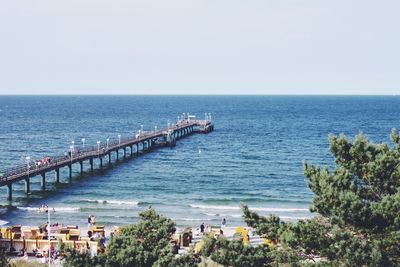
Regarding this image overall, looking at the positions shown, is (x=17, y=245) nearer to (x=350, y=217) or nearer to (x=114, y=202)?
(x=114, y=202)

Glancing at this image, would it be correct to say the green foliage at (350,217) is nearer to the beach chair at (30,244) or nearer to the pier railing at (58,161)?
the beach chair at (30,244)

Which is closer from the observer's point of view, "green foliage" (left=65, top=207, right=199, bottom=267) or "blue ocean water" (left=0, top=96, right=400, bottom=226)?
"green foliage" (left=65, top=207, right=199, bottom=267)

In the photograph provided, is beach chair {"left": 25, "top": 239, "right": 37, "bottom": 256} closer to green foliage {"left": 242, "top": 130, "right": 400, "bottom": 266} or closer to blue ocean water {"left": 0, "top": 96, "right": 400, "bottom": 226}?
blue ocean water {"left": 0, "top": 96, "right": 400, "bottom": 226}

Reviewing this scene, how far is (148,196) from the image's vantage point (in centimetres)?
4309

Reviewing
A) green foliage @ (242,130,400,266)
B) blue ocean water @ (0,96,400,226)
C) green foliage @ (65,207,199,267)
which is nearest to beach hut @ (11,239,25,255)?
blue ocean water @ (0,96,400,226)

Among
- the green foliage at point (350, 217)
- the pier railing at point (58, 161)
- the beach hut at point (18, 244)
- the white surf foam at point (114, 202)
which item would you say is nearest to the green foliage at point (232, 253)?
the green foliage at point (350, 217)

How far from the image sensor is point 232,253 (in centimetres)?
1498

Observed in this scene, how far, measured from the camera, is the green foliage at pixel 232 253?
1498 centimetres

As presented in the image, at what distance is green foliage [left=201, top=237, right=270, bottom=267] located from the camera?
49.1 feet

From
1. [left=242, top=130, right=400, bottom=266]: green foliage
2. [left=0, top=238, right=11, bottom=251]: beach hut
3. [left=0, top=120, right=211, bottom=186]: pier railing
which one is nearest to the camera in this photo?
[left=242, top=130, right=400, bottom=266]: green foliage

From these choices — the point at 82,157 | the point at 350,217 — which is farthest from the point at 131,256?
the point at 82,157

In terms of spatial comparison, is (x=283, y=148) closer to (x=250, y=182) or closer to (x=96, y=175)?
(x=250, y=182)

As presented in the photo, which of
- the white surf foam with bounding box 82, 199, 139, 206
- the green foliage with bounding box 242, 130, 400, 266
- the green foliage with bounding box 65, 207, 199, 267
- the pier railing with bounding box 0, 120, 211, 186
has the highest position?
the green foliage with bounding box 242, 130, 400, 266

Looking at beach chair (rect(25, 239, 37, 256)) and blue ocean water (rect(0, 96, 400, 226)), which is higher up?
beach chair (rect(25, 239, 37, 256))
